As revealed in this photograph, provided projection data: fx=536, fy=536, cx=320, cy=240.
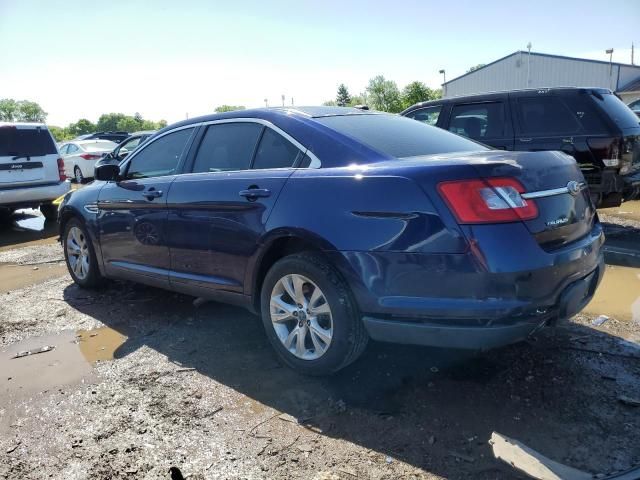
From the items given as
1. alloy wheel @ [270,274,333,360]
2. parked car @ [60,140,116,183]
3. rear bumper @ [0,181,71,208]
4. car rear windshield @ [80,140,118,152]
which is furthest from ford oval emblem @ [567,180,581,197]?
car rear windshield @ [80,140,118,152]

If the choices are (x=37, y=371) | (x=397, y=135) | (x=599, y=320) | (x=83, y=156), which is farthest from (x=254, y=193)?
(x=83, y=156)

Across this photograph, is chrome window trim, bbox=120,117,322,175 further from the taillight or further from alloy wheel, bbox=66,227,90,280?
alloy wheel, bbox=66,227,90,280

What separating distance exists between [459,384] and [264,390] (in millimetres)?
1178

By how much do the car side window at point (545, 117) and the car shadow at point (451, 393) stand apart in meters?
3.68

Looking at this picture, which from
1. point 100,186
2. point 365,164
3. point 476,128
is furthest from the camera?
point 476,128

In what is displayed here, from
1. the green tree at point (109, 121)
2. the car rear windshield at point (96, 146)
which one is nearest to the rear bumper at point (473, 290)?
the car rear windshield at point (96, 146)

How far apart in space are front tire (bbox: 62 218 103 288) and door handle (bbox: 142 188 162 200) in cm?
125

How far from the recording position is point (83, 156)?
56.6ft

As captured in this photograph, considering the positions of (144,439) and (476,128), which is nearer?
(144,439)

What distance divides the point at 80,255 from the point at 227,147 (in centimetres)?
252

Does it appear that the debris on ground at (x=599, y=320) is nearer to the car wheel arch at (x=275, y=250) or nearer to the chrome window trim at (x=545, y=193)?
the chrome window trim at (x=545, y=193)

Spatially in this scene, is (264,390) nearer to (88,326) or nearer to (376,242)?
(376,242)

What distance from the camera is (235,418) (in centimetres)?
300

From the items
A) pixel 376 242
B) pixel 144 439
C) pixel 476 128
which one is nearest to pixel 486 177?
pixel 376 242
